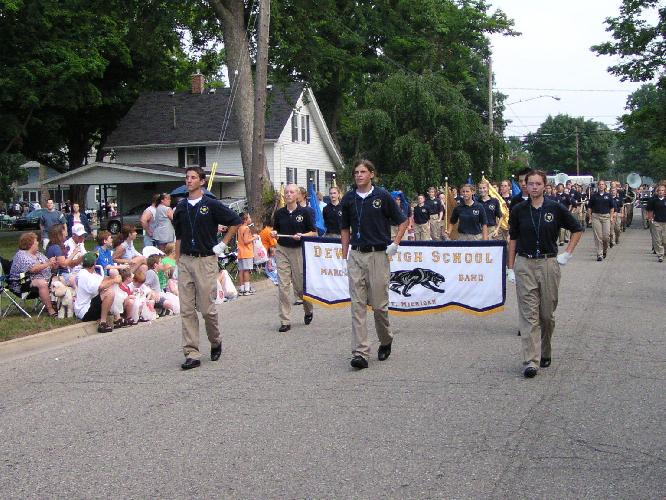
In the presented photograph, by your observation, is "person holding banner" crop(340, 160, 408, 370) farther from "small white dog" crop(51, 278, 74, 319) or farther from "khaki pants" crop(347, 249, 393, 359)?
"small white dog" crop(51, 278, 74, 319)

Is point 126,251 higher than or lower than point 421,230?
higher

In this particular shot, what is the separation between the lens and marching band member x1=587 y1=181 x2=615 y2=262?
72.5ft

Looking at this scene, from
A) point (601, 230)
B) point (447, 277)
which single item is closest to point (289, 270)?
point (447, 277)

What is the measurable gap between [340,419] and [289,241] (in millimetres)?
5202

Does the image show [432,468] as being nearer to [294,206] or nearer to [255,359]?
[255,359]

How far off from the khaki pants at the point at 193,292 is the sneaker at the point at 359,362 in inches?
65.2

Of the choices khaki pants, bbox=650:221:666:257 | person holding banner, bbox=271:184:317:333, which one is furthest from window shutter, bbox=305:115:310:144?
person holding banner, bbox=271:184:317:333

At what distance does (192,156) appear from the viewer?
46.0 m

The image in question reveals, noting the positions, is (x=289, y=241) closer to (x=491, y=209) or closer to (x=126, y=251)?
(x=126, y=251)

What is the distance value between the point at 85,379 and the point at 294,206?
163 inches

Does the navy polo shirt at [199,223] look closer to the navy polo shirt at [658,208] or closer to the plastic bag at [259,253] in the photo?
the plastic bag at [259,253]

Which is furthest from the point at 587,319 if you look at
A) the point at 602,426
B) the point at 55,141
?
the point at 55,141

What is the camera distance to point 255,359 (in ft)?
29.9

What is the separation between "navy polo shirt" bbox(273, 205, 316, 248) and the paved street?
138 cm
